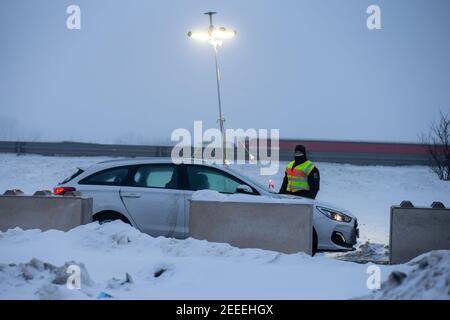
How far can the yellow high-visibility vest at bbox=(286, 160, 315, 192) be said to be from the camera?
12.7 m

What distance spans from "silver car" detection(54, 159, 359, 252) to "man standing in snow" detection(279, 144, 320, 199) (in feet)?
2.81

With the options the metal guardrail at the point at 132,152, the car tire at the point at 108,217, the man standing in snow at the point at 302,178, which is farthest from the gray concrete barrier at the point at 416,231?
→ the metal guardrail at the point at 132,152

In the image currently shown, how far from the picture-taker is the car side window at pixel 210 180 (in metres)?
11.8

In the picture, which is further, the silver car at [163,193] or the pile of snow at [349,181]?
the pile of snow at [349,181]

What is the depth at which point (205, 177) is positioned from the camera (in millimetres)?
11906

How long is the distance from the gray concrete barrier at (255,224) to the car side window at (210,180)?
152 centimetres

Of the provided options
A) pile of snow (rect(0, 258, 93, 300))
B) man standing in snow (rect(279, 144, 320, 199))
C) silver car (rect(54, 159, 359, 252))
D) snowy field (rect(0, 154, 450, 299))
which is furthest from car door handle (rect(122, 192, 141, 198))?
pile of snow (rect(0, 258, 93, 300))

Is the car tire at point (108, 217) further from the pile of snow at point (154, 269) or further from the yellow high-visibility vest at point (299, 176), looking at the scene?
the yellow high-visibility vest at point (299, 176)

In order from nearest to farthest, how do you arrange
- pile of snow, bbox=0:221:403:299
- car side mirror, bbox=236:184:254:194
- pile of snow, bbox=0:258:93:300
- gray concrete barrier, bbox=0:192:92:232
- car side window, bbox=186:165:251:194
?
pile of snow, bbox=0:258:93:300 < pile of snow, bbox=0:221:403:299 < gray concrete barrier, bbox=0:192:92:232 < car side mirror, bbox=236:184:254:194 < car side window, bbox=186:165:251:194

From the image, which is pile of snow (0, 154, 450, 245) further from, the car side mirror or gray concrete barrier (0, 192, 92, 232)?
gray concrete barrier (0, 192, 92, 232)

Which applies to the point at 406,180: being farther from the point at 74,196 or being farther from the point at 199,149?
the point at 74,196

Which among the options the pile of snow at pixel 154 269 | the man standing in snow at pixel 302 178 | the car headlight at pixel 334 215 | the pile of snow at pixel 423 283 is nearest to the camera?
the pile of snow at pixel 423 283

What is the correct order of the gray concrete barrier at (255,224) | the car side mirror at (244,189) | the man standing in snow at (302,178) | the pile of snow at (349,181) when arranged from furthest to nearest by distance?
the pile of snow at (349,181) < the man standing in snow at (302,178) < the car side mirror at (244,189) < the gray concrete barrier at (255,224)

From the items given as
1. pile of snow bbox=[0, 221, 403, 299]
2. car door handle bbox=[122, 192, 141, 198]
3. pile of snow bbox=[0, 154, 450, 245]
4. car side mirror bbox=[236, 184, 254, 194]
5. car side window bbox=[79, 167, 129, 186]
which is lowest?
pile of snow bbox=[0, 154, 450, 245]
